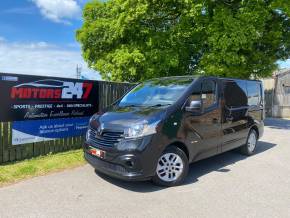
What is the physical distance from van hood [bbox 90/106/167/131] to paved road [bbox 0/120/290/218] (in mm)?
1086

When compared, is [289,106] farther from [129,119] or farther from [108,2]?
[129,119]

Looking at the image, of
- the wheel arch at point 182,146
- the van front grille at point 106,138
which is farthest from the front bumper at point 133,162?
the wheel arch at point 182,146

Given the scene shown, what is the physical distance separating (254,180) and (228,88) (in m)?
2.24

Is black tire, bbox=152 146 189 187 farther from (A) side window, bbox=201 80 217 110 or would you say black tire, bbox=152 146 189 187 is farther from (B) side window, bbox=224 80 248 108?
(B) side window, bbox=224 80 248 108

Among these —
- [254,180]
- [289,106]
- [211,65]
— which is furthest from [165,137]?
[289,106]

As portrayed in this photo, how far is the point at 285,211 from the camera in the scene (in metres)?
4.37

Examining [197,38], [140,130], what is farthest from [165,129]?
[197,38]

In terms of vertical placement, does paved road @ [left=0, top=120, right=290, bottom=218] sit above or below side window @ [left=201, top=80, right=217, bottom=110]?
below

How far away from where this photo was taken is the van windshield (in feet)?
19.0

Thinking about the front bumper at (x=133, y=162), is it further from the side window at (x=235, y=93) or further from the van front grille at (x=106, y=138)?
the side window at (x=235, y=93)

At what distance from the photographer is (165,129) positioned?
5.07 meters

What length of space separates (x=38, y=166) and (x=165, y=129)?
9.62 ft

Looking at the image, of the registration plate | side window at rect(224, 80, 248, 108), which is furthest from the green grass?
side window at rect(224, 80, 248, 108)

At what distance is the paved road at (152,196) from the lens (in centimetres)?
423
